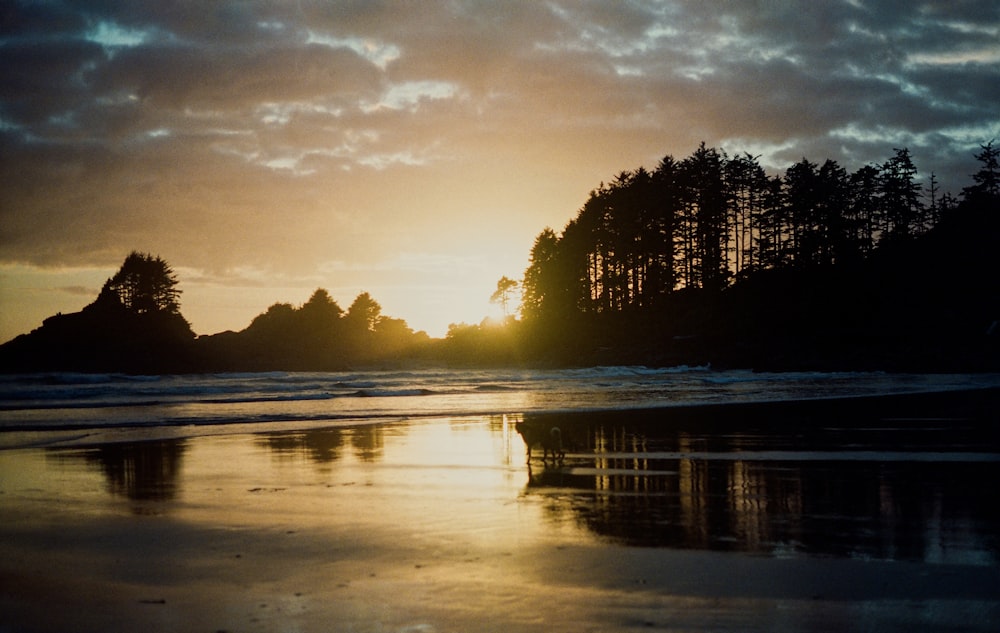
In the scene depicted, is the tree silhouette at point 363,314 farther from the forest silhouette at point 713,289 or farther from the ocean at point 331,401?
the ocean at point 331,401

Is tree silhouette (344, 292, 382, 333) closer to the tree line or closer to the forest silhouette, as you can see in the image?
the forest silhouette

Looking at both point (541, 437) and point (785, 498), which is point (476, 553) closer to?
point (785, 498)

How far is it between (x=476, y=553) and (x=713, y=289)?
8092cm

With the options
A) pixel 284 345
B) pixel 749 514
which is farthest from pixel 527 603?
pixel 284 345

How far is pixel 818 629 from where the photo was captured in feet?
19.4

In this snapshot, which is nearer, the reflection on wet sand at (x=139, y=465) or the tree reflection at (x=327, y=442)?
the reflection on wet sand at (x=139, y=465)

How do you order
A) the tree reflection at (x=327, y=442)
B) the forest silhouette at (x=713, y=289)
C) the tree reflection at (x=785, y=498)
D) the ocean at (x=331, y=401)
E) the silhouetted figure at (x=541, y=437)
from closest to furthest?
the tree reflection at (x=785, y=498) < the silhouetted figure at (x=541, y=437) < the tree reflection at (x=327, y=442) < the ocean at (x=331, y=401) < the forest silhouette at (x=713, y=289)

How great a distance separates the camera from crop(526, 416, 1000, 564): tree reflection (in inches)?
342

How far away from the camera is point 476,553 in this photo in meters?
8.43

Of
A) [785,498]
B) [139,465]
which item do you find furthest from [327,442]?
[785,498]

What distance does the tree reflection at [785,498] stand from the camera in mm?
8693

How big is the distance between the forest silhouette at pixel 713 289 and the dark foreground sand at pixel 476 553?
5492 cm

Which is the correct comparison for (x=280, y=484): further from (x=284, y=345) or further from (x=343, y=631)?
(x=284, y=345)

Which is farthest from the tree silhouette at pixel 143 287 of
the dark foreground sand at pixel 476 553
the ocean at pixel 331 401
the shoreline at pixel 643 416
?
the dark foreground sand at pixel 476 553
